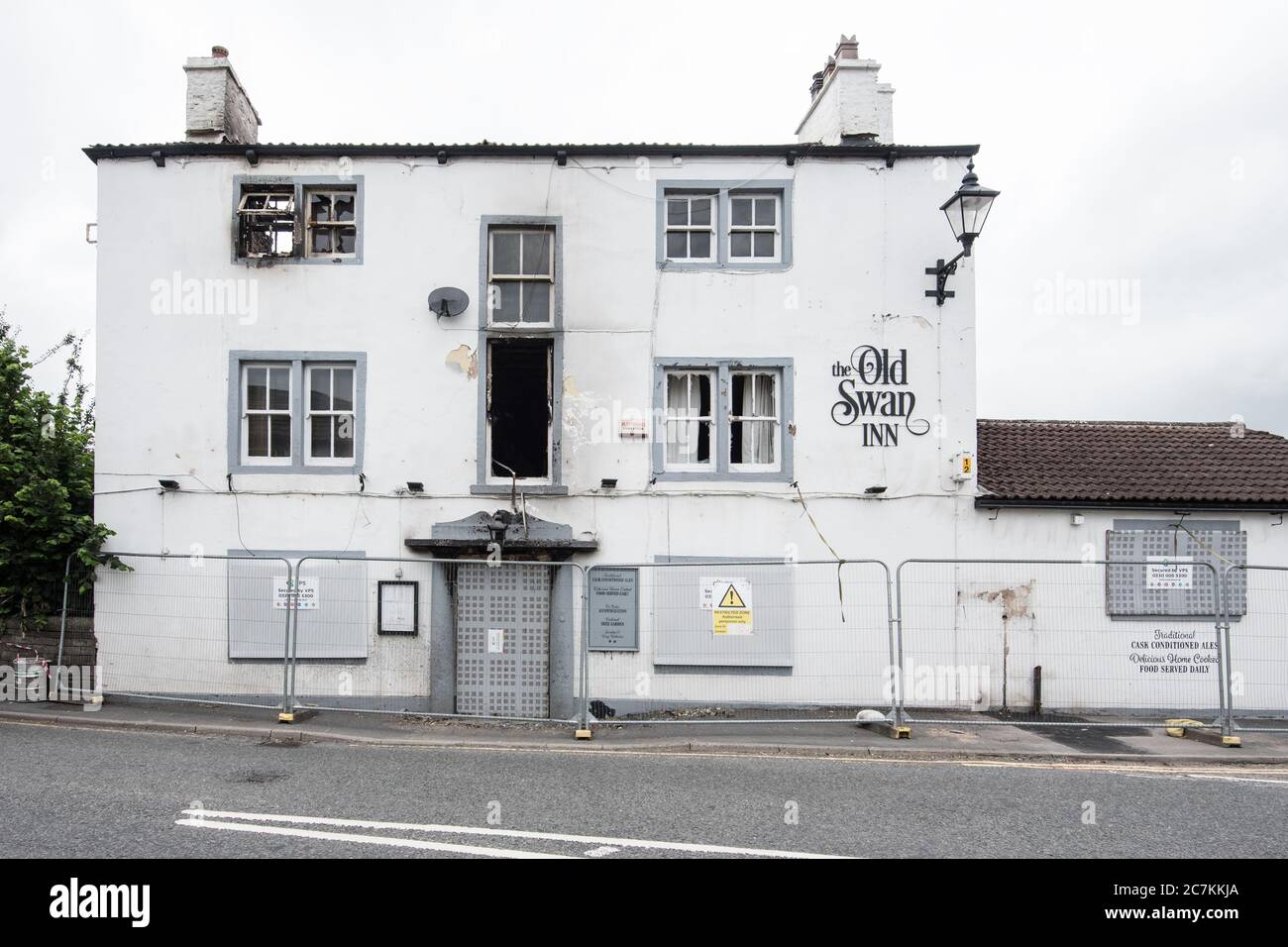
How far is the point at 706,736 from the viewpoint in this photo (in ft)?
33.1

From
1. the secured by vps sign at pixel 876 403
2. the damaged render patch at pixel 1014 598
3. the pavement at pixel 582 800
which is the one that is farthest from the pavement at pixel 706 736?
the secured by vps sign at pixel 876 403

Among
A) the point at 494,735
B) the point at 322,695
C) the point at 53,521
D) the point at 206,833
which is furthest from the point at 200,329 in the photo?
the point at 206,833

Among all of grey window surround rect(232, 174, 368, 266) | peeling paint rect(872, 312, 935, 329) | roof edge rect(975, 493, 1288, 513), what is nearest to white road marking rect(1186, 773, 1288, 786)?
roof edge rect(975, 493, 1288, 513)

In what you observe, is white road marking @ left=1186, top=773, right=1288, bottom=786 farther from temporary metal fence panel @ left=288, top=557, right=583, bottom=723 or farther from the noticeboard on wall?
temporary metal fence panel @ left=288, top=557, right=583, bottom=723

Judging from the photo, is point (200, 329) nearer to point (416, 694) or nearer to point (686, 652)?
point (416, 694)

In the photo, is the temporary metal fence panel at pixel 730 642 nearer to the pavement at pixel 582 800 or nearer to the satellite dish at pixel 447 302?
the pavement at pixel 582 800

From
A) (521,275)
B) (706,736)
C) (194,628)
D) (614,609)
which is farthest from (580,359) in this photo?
(194,628)

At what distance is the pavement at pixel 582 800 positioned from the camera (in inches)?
236

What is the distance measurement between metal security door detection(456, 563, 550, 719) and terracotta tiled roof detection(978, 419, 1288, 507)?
6558 millimetres

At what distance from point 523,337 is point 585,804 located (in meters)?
7.10

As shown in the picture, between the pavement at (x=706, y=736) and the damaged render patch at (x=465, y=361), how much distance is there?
4811 mm

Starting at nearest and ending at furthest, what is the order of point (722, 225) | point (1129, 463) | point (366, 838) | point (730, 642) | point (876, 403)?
point (366, 838), point (730, 642), point (876, 403), point (722, 225), point (1129, 463)

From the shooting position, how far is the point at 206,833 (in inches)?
239

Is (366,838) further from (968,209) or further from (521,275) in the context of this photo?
(968,209)
